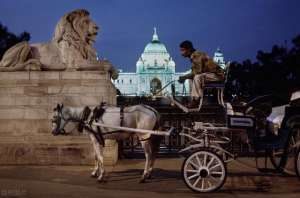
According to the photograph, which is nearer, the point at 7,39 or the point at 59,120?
the point at 59,120

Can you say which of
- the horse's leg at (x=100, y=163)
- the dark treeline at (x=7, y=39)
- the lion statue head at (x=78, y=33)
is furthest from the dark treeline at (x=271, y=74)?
the horse's leg at (x=100, y=163)

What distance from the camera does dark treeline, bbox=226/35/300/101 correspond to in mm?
51094

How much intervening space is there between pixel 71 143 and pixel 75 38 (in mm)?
2625

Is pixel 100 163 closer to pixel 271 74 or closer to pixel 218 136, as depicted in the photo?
pixel 218 136

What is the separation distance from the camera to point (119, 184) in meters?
10.1

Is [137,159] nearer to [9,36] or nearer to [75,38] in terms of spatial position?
[75,38]

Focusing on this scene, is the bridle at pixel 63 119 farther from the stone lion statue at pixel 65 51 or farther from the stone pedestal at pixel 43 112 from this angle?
the stone lion statue at pixel 65 51

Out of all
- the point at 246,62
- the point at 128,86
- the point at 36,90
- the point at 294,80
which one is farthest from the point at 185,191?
the point at 128,86

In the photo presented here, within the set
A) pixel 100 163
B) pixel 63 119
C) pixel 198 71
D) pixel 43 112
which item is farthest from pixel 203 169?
pixel 43 112

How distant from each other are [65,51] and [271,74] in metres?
44.9

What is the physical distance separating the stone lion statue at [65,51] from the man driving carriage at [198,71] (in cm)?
375

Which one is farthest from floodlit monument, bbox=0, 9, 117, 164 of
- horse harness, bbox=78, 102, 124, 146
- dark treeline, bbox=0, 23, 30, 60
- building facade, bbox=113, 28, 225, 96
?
building facade, bbox=113, 28, 225, 96

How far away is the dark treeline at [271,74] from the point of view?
51094 mm

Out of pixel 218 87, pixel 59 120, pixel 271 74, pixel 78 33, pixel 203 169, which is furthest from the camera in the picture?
pixel 271 74
